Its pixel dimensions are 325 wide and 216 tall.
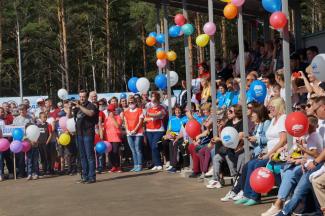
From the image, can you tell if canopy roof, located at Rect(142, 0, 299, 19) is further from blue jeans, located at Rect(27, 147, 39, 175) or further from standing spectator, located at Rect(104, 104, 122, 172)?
blue jeans, located at Rect(27, 147, 39, 175)

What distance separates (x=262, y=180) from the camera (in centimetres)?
809

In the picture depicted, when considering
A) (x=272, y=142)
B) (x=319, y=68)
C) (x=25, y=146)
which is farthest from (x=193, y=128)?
A: (x=25, y=146)

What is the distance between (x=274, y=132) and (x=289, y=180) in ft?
3.68

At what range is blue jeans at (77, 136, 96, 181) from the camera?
1252 centimetres

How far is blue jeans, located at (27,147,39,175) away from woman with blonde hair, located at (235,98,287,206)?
22.9ft

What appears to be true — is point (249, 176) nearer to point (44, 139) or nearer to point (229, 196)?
point (229, 196)

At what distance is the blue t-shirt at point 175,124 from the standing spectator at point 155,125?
0.72 metres

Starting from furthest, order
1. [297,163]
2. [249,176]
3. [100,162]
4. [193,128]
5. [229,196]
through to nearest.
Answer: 1. [100,162]
2. [193,128]
3. [229,196]
4. [249,176]
5. [297,163]

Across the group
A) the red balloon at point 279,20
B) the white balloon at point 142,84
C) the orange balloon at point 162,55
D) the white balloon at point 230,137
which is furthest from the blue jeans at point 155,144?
the red balloon at point 279,20

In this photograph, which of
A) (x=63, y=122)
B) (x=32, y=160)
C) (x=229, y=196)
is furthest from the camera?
(x=63, y=122)

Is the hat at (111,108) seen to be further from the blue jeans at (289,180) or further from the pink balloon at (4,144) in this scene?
the blue jeans at (289,180)

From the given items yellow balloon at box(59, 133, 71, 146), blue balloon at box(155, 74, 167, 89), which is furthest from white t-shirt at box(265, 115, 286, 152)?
yellow balloon at box(59, 133, 71, 146)

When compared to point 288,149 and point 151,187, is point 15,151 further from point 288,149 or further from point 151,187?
point 288,149

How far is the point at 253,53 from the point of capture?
14.2m
